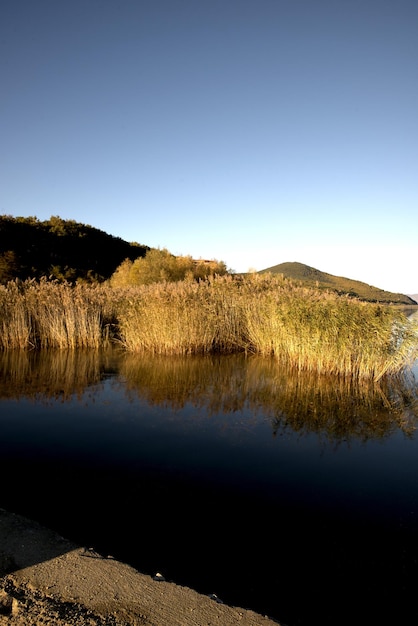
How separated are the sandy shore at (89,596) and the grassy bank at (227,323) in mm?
7080

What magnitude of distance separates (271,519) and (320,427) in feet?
8.36

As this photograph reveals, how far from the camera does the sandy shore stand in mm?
2258

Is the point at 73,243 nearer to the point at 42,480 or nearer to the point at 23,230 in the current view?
the point at 23,230

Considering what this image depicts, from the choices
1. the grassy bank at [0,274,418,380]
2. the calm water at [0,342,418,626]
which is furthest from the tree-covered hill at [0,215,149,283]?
the calm water at [0,342,418,626]

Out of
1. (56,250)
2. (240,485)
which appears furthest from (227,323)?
(56,250)

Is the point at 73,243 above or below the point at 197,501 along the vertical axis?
above

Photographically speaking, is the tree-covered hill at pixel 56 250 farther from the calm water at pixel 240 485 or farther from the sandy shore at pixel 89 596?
the sandy shore at pixel 89 596

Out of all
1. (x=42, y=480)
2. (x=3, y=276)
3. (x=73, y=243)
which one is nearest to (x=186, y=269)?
(x=3, y=276)

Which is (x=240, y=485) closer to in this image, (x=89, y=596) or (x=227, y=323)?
(x=89, y=596)

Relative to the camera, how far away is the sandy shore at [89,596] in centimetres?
226

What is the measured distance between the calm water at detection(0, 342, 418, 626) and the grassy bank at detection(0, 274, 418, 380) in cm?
122

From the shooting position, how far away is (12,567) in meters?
2.71

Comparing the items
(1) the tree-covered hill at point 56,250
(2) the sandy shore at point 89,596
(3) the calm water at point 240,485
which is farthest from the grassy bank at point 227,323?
(1) the tree-covered hill at point 56,250

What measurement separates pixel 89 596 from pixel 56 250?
113 ft
